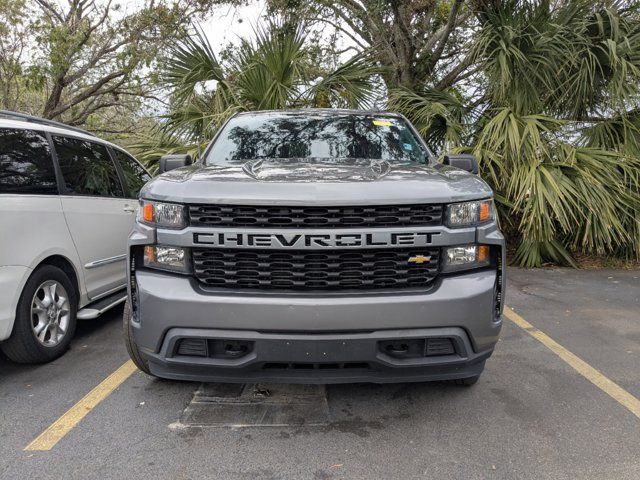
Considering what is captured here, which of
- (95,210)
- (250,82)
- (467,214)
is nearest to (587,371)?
(467,214)

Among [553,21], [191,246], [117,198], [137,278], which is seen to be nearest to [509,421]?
[191,246]

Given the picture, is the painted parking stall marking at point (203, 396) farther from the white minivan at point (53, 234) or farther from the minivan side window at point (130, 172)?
the minivan side window at point (130, 172)

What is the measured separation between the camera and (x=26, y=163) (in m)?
3.39

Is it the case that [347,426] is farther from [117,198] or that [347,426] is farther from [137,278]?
[117,198]

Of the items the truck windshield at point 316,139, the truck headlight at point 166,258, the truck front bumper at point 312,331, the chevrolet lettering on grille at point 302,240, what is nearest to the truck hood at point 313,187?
the chevrolet lettering on grille at point 302,240

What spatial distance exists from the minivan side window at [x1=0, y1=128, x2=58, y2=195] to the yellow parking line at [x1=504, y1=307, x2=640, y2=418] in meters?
4.14

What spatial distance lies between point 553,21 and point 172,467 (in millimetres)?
7638

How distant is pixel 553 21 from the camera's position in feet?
23.0

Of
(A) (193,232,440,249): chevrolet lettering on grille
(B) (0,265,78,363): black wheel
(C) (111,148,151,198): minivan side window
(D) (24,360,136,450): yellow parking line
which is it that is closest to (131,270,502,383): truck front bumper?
(A) (193,232,440,249): chevrolet lettering on grille

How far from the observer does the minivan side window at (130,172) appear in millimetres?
4906

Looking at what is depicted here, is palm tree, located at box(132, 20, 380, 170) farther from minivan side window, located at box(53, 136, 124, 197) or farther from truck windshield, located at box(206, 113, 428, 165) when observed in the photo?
truck windshield, located at box(206, 113, 428, 165)

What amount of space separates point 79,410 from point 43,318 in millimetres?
963

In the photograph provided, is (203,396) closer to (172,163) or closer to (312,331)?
(312,331)

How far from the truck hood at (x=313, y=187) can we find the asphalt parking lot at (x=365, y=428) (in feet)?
4.22
